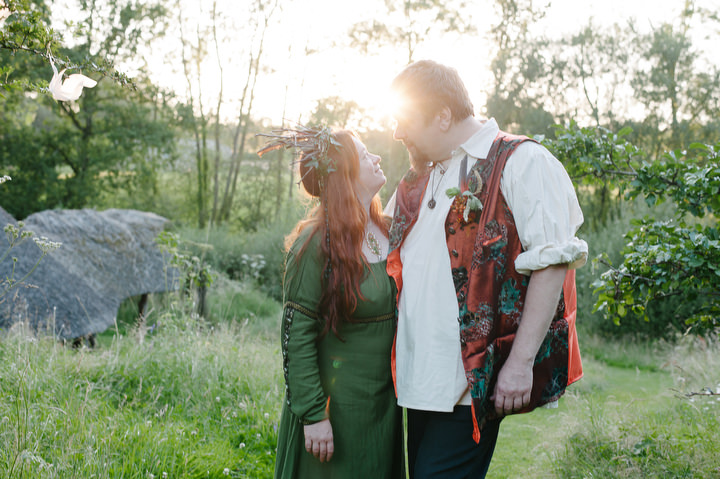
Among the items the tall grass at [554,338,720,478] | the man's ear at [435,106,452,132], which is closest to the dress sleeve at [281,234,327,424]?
the man's ear at [435,106,452,132]

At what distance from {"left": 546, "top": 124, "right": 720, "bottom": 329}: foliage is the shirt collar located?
4.21ft

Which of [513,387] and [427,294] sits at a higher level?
[427,294]

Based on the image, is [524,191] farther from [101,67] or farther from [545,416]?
[545,416]

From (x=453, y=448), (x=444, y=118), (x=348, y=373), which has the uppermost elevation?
(x=444, y=118)

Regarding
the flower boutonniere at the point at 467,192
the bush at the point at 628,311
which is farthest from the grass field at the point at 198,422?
the bush at the point at 628,311

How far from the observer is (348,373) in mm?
2449

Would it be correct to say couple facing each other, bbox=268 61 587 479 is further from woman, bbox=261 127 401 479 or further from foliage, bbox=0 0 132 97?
foliage, bbox=0 0 132 97

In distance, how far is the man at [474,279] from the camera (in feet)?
6.28

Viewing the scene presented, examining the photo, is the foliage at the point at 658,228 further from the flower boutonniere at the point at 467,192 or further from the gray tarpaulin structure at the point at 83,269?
the gray tarpaulin structure at the point at 83,269

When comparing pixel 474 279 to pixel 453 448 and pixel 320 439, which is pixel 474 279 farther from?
pixel 320 439

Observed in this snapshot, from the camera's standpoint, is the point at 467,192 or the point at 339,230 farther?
the point at 339,230

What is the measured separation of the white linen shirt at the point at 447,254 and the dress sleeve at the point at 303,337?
350 millimetres

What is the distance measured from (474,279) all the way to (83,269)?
7.58 metres

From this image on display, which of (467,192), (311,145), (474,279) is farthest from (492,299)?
(311,145)
